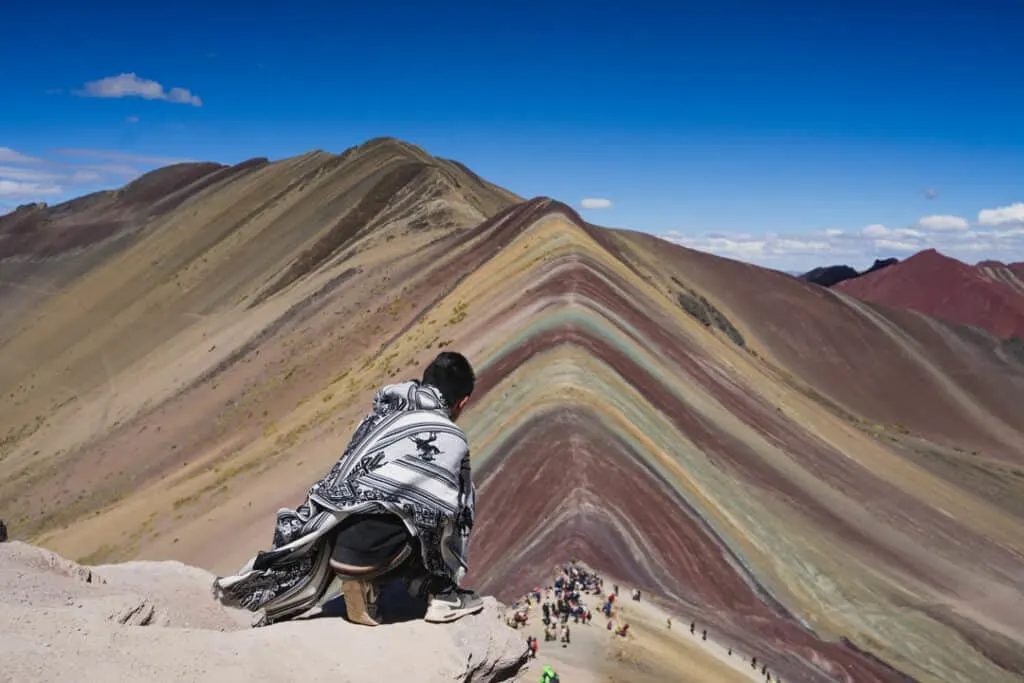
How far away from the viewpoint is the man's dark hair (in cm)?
450

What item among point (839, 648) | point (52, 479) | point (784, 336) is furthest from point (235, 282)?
point (839, 648)

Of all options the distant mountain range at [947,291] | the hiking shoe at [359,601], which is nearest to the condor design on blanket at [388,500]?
the hiking shoe at [359,601]

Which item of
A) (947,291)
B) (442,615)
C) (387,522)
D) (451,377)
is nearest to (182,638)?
(387,522)

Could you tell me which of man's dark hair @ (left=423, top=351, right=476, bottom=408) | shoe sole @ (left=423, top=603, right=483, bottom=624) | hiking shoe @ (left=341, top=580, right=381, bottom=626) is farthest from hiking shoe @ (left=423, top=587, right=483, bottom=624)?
man's dark hair @ (left=423, top=351, right=476, bottom=408)

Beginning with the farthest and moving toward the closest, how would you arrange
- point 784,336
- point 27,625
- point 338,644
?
point 784,336, point 338,644, point 27,625

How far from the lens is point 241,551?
16.2 meters

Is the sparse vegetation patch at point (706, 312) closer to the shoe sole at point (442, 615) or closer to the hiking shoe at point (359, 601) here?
the shoe sole at point (442, 615)

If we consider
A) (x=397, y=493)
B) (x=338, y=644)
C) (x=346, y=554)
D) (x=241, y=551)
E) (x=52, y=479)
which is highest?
(x=397, y=493)

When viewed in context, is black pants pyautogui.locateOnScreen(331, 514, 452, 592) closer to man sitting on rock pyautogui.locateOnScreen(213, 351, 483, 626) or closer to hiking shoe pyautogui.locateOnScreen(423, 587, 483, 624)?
man sitting on rock pyautogui.locateOnScreen(213, 351, 483, 626)

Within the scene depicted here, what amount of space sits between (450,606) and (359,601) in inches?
20.1

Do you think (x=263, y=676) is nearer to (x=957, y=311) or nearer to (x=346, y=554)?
(x=346, y=554)

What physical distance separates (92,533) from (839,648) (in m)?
19.0

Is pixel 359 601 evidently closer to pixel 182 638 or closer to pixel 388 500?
pixel 388 500

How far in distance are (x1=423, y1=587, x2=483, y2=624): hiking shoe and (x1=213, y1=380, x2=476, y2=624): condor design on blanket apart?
9 cm
